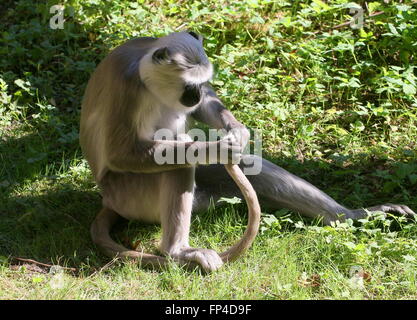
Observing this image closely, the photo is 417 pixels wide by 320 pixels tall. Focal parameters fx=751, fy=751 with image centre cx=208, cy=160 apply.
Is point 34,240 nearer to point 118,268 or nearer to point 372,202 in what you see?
point 118,268

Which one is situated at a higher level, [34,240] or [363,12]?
[363,12]

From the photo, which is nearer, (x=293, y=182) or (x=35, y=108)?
(x=293, y=182)

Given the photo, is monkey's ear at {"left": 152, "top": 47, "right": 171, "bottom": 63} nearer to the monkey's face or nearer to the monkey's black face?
the monkey's face

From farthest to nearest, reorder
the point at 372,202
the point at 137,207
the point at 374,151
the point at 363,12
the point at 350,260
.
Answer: the point at 363,12
the point at 374,151
the point at 372,202
the point at 137,207
the point at 350,260

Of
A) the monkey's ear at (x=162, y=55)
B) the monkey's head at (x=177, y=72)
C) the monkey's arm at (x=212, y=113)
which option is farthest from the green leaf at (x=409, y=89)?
the monkey's ear at (x=162, y=55)

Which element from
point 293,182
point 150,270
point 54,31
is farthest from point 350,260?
point 54,31

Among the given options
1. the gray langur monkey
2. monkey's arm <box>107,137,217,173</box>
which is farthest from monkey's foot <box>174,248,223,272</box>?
monkey's arm <box>107,137,217,173</box>

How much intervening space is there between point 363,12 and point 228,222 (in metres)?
3.23

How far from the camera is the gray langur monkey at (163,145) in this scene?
15.9 feet

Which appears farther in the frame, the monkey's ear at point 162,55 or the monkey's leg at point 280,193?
the monkey's leg at point 280,193

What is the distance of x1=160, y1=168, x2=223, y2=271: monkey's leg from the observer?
195 inches

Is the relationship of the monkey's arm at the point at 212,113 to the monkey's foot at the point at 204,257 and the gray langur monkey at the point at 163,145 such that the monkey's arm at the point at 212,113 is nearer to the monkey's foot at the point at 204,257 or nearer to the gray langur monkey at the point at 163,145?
the gray langur monkey at the point at 163,145

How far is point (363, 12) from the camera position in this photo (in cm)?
760

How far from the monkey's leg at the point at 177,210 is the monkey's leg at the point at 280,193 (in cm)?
49
